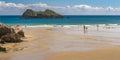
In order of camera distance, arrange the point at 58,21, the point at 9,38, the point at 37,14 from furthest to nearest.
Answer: the point at 37,14
the point at 58,21
the point at 9,38

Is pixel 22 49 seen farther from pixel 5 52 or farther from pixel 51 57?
pixel 51 57

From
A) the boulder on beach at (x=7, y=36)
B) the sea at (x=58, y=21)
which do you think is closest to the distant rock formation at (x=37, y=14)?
the sea at (x=58, y=21)

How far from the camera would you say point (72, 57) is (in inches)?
619

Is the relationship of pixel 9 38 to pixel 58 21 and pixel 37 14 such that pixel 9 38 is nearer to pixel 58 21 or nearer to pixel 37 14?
pixel 58 21

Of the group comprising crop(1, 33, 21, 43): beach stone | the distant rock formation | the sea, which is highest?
crop(1, 33, 21, 43): beach stone

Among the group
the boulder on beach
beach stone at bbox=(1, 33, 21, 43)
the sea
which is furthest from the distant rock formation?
beach stone at bbox=(1, 33, 21, 43)

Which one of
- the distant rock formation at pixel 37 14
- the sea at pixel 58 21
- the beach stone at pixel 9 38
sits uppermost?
the beach stone at pixel 9 38

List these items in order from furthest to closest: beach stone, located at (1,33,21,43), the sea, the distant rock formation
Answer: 1. the distant rock formation
2. the sea
3. beach stone, located at (1,33,21,43)

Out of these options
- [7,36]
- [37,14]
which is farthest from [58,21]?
[7,36]

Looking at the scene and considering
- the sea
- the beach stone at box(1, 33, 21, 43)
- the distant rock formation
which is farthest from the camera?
the distant rock formation

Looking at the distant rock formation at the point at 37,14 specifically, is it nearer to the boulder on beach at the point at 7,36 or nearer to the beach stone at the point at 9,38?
the boulder on beach at the point at 7,36

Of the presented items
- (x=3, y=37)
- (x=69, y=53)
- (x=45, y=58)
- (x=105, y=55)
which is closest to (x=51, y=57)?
(x=45, y=58)

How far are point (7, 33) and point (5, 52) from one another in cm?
423

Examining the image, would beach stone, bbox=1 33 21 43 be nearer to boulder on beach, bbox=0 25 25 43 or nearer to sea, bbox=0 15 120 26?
boulder on beach, bbox=0 25 25 43
